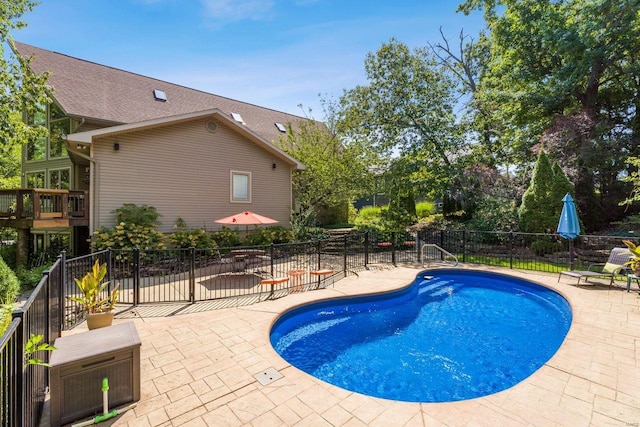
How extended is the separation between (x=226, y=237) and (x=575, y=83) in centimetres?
1784

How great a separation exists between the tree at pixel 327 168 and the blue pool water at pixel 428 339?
878cm

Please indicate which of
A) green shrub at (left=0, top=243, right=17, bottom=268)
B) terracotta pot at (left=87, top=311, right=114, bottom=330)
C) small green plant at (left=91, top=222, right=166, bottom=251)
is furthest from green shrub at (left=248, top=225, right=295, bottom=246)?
green shrub at (left=0, top=243, right=17, bottom=268)

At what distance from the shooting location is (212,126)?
43.0ft

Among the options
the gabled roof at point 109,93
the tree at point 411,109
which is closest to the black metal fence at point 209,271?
the tree at point 411,109

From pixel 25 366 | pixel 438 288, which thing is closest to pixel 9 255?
pixel 25 366

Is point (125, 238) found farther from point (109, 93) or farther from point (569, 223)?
point (569, 223)

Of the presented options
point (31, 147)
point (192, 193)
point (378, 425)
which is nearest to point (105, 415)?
point (378, 425)

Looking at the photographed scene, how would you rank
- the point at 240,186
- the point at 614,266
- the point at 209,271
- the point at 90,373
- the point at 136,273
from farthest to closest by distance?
the point at 240,186 → the point at 209,271 → the point at 614,266 → the point at 136,273 → the point at 90,373

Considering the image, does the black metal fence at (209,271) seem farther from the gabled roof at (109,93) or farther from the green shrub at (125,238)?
the gabled roof at (109,93)

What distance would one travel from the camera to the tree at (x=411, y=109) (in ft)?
54.3

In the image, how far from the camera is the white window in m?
13.7

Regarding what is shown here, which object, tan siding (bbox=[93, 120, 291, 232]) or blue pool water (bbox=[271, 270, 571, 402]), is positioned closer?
blue pool water (bbox=[271, 270, 571, 402])

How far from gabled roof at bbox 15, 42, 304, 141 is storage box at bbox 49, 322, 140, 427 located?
1196 centimetres

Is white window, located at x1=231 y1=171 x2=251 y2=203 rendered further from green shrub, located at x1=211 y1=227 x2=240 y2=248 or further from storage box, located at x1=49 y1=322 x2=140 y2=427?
storage box, located at x1=49 y1=322 x2=140 y2=427
